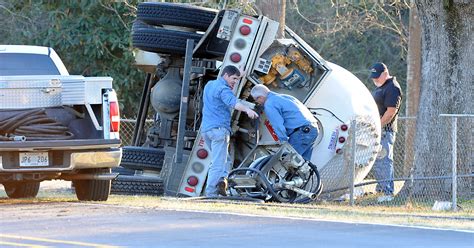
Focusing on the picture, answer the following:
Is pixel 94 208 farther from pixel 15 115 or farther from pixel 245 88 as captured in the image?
pixel 245 88

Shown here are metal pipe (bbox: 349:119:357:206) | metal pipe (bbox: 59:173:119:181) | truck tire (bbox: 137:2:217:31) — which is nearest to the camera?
metal pipe (bbox: 59:173:119:181)

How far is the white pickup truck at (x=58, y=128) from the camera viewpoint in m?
14.4

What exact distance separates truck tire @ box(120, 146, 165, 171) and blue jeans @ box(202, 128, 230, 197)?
133cm

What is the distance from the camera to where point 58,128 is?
48.1ft

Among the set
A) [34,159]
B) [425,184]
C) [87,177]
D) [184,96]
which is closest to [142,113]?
[184,96]

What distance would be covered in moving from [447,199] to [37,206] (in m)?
6.37

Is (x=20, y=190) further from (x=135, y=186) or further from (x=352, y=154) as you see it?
(x=352, y=154)

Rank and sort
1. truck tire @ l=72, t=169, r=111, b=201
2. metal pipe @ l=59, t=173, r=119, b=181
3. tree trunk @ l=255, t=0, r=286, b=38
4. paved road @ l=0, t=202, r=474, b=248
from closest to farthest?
paved road @ l=0, t=202, r=474, b=248
metal pipe @ l=59, t=173, r=119, b=181
truck tire @ l=72, t=169, r=111, b=201
tree trunk @ l=255, t=0, r=286, b=38

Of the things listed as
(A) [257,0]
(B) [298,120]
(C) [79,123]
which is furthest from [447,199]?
(A) [257,0]

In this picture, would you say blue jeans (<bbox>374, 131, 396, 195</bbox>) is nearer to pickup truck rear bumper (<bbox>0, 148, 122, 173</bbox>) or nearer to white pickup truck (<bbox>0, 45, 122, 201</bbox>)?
white pickup truck (<bbox>0, 45, 122, 201</bbox>)

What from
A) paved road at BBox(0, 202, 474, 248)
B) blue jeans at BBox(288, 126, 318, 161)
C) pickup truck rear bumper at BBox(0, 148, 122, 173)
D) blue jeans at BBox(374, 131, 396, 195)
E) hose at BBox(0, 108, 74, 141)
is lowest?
paved road at BBox(0, 202, 474, 248)

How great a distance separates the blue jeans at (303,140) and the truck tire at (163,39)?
2.17m

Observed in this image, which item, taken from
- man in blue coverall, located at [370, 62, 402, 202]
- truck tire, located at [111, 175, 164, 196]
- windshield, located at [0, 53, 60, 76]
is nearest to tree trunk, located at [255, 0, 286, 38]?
man in blue coverall, located at [370, 62, 402, 202]

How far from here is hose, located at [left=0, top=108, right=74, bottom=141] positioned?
568 inches
